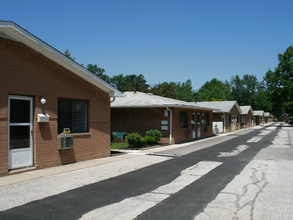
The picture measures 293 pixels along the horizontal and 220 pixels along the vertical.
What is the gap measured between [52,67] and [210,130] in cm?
2046

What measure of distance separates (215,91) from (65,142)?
86512 mm

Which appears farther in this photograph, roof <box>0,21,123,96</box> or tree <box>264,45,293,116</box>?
tree <box>264,45,293,116</box>

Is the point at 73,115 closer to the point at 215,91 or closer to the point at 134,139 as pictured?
the point at 134,139

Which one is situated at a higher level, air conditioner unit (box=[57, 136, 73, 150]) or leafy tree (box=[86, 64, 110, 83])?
leafy tree (box=[86, 64, 110, 83])

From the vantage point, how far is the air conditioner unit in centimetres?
962

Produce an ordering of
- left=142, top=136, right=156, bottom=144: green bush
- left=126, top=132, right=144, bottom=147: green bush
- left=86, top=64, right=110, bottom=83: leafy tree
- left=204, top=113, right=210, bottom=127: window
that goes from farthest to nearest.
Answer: left=86, top=64, right=110, bottom=83: leafy tree < left=204, top=113, right=210, bottom=127: window < left=142, top=136, right=156, bottom=144: green bush < left=126, top=132, right=144, bottom=147: green bush

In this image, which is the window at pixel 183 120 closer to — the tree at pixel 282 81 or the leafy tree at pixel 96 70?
the tree at pixel 282 81

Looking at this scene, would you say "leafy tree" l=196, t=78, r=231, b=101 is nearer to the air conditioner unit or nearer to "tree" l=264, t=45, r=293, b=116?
"tree" l=264, t=45, r=293, b=116

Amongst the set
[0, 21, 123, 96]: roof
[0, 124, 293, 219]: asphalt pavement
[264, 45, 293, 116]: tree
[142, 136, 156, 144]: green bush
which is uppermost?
[264, 45, 293, 116]: tree

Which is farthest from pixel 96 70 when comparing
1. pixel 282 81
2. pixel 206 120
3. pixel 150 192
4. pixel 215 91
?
pixel 150 192

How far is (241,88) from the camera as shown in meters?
105

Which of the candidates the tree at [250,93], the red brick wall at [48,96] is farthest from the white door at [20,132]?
the tree at [250,93]

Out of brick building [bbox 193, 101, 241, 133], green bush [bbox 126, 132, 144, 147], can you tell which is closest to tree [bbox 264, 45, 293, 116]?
brick building [bbox 193, 101, 241, 133]

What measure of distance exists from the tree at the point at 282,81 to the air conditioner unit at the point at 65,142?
4996 cm
